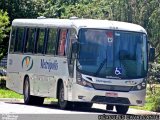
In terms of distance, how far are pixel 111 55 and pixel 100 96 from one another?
148cm

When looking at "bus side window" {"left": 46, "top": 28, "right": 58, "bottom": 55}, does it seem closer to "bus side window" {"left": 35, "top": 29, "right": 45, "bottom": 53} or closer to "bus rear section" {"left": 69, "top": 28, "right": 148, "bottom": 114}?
"bus side window" {"left": 35, "top": 29, "right": 45, "bottom": 53}

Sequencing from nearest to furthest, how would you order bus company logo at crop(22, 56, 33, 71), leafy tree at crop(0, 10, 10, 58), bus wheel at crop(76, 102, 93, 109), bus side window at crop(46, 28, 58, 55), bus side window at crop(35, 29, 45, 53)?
1. bus side window at crop(46, 28, 58, 55)
2. bus wheel at crop(76, 102, 93, 109)
3. bus side window at crop(35, 29, 45, 53)
4. bus company logo at crop(22, 56, 33, 71)
5. leafy tree at crop(0, 10, 10, 58)

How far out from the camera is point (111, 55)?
81.0ft

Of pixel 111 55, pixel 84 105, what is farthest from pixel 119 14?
pixel 111 55

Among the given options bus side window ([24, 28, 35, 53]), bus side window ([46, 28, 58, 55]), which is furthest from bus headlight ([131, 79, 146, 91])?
bus side window ([24, 28, 35, 53])

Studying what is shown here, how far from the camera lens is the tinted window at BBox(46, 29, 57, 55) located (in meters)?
27.0

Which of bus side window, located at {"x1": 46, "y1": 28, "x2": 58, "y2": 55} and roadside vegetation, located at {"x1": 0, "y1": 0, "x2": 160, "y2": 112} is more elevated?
bus side window, located at {"x1": 46, "y1": 28, "x2": 58, "y2": 55}

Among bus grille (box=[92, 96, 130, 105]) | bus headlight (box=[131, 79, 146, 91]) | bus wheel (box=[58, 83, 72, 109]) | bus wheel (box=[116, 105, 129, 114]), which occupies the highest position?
bus headlight (box=[131, 79, 146, 91])

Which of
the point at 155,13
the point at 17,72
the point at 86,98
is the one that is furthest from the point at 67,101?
the point at 155,13

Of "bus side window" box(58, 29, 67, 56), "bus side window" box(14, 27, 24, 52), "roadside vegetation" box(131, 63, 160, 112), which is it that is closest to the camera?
"bus side window" box(58, 29, 67, 56)

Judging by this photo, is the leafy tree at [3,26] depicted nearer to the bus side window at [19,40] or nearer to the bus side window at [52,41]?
the bus side window at [19,40]

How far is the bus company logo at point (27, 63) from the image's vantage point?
1140 inches

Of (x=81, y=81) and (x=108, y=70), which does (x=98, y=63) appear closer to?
(x=108, y=70)

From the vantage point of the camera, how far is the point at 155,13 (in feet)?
123
